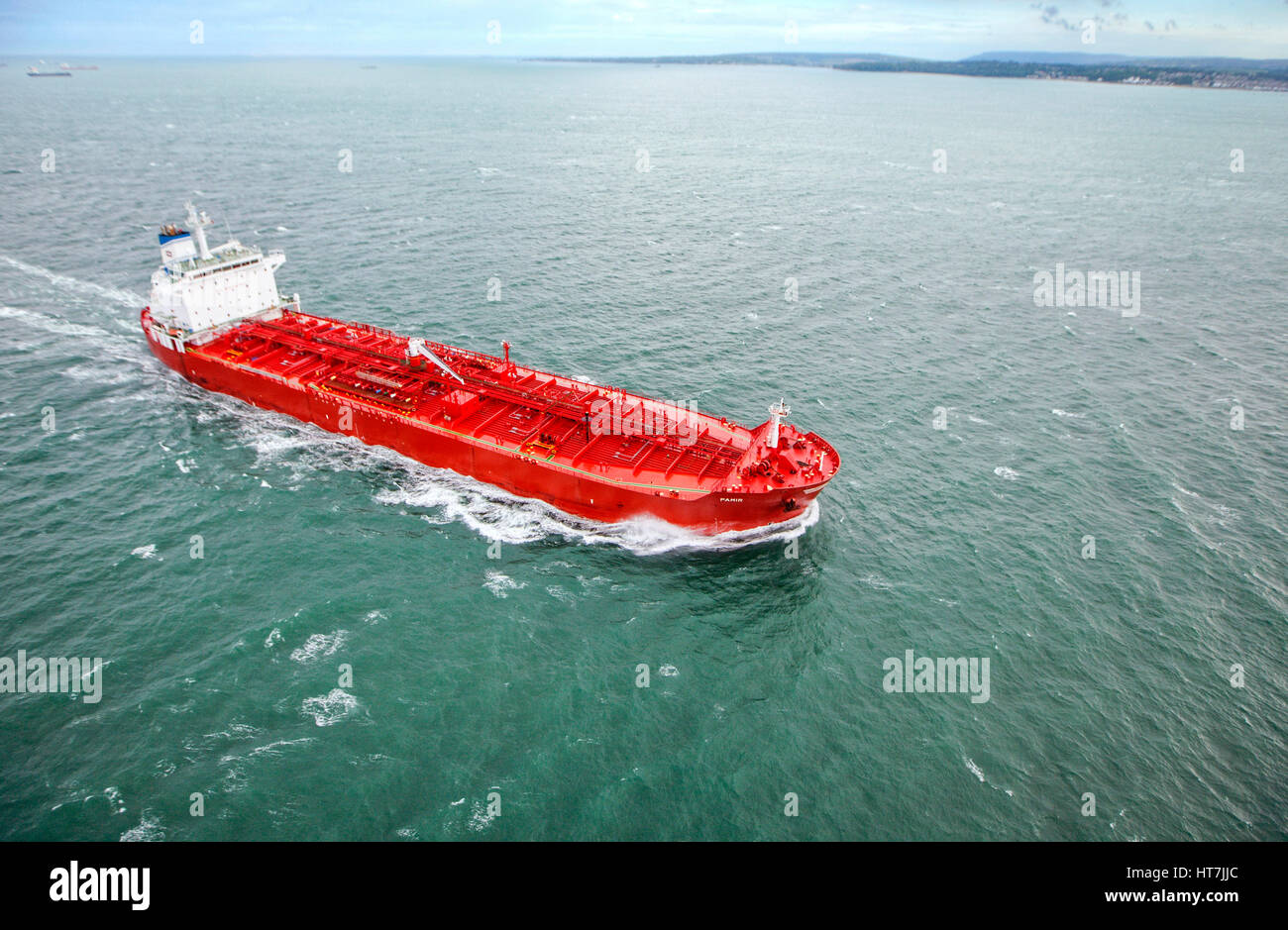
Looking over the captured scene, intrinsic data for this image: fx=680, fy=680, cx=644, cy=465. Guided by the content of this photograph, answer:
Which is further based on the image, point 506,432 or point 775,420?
point 506,432

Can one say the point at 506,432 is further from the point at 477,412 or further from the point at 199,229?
the point at 199,229

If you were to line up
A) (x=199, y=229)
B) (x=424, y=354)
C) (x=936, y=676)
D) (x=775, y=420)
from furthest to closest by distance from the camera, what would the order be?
(x=199, y=229)
(x=424, y=354)
(x=775, y=420)
(x=936, y=676)

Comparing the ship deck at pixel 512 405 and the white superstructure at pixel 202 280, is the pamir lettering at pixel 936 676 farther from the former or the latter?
the white superstructure at pixel 202 280
